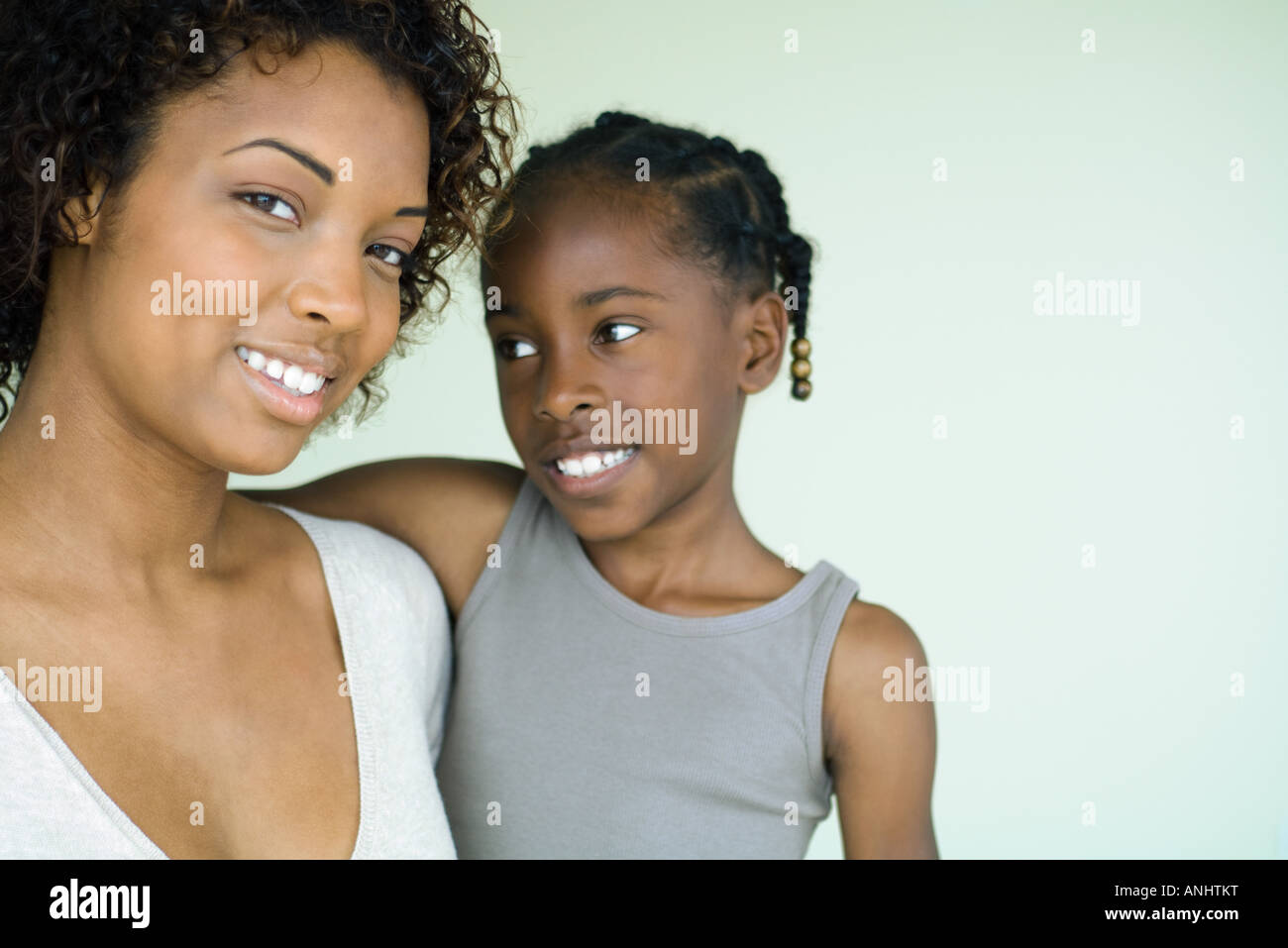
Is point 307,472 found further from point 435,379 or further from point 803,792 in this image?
point 803,792

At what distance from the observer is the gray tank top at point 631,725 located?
1.68 metres

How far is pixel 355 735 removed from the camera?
1.48 meters

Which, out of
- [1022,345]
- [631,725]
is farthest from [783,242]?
[1022,345]

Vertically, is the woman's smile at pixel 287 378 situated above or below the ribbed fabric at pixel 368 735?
above

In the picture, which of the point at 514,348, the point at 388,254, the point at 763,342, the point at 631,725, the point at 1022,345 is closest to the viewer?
the point at 388,254

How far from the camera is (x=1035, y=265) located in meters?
3.24

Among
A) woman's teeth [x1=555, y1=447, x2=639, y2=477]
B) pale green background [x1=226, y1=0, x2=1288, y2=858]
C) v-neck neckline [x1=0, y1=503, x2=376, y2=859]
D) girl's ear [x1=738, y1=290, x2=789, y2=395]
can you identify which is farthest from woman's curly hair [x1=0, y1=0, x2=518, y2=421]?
pale green background [x1=226, y1=0, x2=1288, y2=858]

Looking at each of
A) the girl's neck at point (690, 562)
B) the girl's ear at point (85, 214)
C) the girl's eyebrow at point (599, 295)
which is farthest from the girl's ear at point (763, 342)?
the girl's ear at point (85, 214)

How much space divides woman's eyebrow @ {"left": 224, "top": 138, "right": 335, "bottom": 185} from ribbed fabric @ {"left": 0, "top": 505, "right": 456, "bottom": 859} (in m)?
0.52

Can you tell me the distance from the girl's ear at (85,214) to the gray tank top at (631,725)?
0.74 m

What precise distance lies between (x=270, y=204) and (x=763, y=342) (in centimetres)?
90

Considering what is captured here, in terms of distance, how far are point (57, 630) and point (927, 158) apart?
8.56 feet

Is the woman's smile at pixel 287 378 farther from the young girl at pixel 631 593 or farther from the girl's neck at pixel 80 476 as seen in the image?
the young girl at pixel 631 593

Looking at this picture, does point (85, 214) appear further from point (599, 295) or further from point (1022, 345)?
point (1022, 345)
